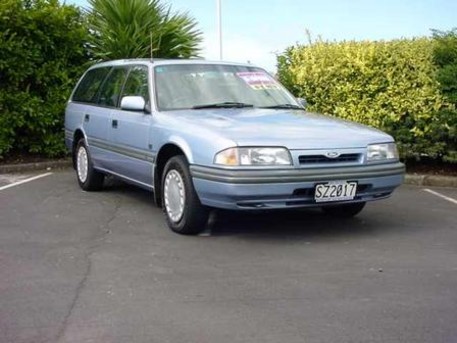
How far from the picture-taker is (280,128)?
5840mm

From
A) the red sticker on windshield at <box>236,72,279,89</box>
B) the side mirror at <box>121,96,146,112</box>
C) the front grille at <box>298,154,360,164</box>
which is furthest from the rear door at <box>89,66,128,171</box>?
the front grille at <box>298,154,360,164</box>

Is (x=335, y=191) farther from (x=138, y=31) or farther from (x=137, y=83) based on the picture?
(x=138, y=31)

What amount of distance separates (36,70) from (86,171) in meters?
3.02

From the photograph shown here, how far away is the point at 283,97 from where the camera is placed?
286 inches

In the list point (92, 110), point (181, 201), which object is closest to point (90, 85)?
point (92, 110)

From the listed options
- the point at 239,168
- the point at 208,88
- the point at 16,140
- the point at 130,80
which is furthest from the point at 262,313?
the point at 16,140

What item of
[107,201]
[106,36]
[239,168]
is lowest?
[107,201]

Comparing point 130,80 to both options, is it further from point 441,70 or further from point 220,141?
point 441,70

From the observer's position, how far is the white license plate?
5.65m

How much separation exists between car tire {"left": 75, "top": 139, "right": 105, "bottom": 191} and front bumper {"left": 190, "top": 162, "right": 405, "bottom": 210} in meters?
2.82

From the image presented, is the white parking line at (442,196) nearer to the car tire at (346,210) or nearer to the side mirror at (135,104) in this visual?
the car tire at (346,210)

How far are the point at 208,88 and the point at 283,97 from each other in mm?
863

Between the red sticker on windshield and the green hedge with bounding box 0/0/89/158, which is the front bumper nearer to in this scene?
the red sticker on windshield

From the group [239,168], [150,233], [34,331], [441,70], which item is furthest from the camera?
[441,70]
